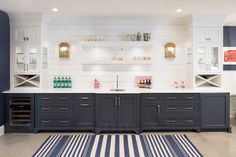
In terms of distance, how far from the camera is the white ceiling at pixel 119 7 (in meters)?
4.29

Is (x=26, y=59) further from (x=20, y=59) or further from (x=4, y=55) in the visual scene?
(x=4, y=55)

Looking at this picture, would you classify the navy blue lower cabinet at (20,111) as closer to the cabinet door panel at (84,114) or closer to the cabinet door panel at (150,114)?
the cabinet door panel at (84,114)

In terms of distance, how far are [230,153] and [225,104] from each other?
1.51 m

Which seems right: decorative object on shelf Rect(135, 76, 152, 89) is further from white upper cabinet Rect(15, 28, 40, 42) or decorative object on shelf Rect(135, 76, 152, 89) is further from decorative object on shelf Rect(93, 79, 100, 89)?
white upper cabinet Rect(15, 28, 40, 42)

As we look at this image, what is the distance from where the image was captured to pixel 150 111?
203 inches

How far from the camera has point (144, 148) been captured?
4.16 metres

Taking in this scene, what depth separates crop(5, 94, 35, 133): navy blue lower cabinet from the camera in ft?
16.7

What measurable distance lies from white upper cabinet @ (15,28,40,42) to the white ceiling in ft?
1.50

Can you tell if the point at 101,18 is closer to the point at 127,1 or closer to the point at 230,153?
the point at 127,1

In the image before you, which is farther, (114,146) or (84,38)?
(84,38)

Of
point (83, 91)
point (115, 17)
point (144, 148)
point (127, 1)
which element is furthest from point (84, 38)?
point (144, 148)

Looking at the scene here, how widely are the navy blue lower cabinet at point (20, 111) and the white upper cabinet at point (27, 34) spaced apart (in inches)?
47.9

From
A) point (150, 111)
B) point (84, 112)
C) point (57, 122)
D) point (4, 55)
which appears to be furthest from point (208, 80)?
point (4, 55)

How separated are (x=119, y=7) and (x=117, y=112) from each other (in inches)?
81.6
